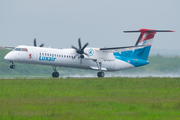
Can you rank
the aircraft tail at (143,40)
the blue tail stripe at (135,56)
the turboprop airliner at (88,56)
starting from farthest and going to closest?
the aircraft tail at (143,40)
the blue tail stripe at (135,56)
the turboprop airliner at (88,56)

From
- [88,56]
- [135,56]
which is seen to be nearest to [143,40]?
[135,56]

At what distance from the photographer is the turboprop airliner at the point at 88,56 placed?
32.5m

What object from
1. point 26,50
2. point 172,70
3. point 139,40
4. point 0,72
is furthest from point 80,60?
point 0,72

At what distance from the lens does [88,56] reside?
3628cm

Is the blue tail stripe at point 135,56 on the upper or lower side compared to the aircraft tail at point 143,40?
lower

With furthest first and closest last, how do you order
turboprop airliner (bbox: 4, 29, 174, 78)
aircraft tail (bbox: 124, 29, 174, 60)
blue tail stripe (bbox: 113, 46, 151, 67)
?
aircraft tail (bbox: 124, 29, 174, 60) < blue tail stripe (bbox: 113, 46, 151, 67) < turboprop airliner (bbox: 4, 29, 174, 78)

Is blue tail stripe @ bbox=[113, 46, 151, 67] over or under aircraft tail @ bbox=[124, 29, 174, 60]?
under

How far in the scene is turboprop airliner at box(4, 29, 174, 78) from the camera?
107 ft

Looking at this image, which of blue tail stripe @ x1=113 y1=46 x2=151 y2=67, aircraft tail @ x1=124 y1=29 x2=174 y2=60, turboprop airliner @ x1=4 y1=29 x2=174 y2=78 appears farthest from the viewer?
aircraft tail @ x1=124 y1=29 x2=174 y2=60

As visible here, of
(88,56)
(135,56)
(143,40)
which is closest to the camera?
(88,56)

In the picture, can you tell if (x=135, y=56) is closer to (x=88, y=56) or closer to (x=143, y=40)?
(x=143, y=40)

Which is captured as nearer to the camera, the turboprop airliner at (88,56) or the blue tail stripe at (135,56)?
the turboprop airliner at (88,56)

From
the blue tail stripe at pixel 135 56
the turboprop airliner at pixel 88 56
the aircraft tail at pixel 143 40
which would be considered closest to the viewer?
the turboprop airliner at pixel 88 56
